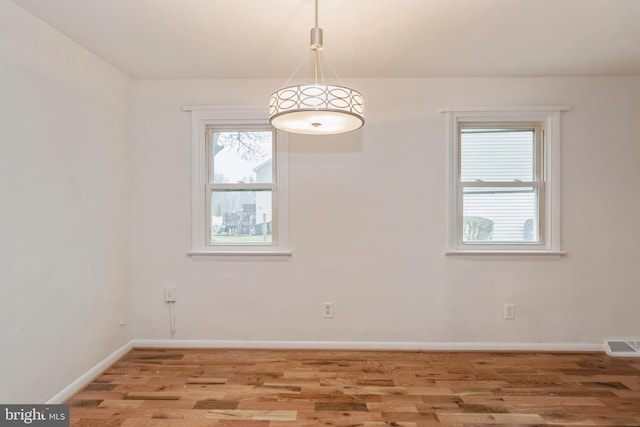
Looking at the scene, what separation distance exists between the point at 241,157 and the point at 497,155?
235 cm

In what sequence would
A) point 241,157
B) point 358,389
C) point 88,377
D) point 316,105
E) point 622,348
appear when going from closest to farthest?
point 316,105 → point 358,389 → point 88,377 → point 622,348 → point 241,157

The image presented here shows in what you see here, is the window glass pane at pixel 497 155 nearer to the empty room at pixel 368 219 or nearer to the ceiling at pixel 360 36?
the empty room at pixel 368 219

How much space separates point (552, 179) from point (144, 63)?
358 cm

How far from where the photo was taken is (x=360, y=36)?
2.34 metres

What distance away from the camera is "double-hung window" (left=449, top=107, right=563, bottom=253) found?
3086 mm

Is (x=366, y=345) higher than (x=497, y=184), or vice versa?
(x=497, y=184)

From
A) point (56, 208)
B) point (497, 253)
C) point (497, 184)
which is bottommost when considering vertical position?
point (497, 253)

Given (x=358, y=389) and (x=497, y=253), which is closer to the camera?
(x=358, y=389)

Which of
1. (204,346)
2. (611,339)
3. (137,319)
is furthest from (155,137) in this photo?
(611,339)

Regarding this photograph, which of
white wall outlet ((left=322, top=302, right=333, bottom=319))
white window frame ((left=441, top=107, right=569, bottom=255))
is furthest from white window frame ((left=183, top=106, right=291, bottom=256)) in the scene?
white window frame ((left=441, top=107, right=569, bottom=255))

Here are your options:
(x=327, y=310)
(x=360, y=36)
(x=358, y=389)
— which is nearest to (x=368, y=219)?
(x=327, y=310)

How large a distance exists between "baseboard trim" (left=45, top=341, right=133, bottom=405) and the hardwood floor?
0.20 ft

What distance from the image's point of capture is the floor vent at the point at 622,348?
296 centimetres

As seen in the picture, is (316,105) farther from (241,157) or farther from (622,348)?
(622,348)
